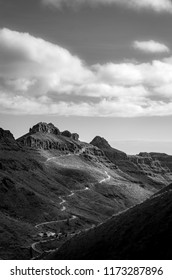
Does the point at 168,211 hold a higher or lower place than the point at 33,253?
higher

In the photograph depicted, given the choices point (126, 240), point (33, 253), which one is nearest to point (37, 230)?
point (33, 253)

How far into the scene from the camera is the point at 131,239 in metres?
42.0

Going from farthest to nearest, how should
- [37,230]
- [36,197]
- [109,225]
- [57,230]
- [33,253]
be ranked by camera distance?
1. [36,197]
2. [57,230]
3. [37,230]
4. [33,253]
5. [109,225]

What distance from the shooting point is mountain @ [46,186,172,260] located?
123ft

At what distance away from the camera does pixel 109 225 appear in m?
52.4

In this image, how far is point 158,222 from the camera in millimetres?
41969

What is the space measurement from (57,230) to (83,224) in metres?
22.9

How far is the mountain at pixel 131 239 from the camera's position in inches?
1475
